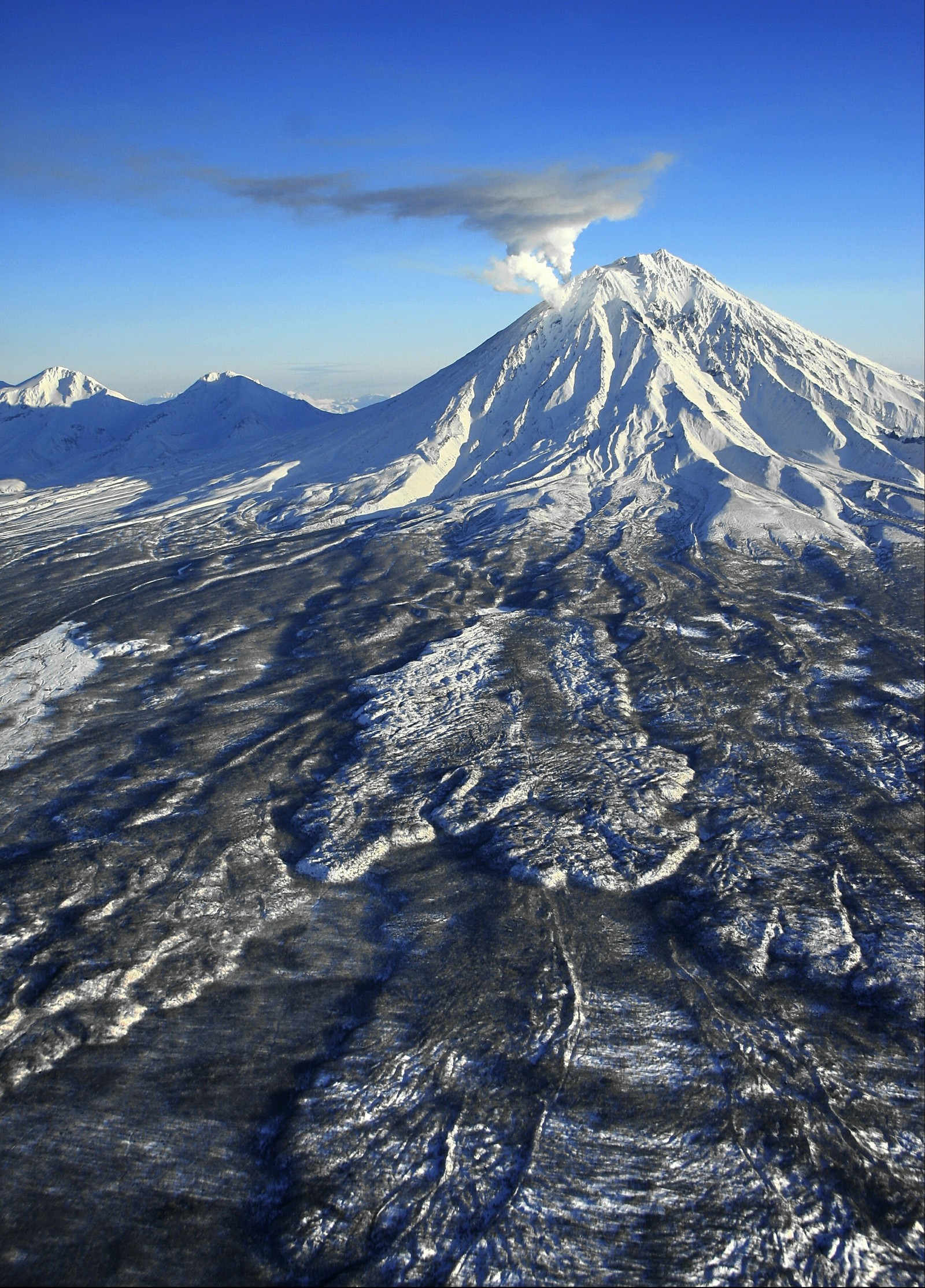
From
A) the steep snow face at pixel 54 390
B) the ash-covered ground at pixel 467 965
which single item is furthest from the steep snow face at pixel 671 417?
the steep snow face at pixel 54 390

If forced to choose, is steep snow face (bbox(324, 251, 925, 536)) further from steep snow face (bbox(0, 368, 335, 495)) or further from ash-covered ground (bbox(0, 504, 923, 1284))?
ash-covered ground (bbox(0, 504, 923, 1284))

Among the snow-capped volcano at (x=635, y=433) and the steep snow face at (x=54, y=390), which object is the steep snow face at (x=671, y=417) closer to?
the snow-capped volcano at (x=635, y=433)

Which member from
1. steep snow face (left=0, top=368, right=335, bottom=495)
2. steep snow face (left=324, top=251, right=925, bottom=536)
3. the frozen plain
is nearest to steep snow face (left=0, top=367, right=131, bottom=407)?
steep snow face (left=0, top=368, right=335, bottom=495)

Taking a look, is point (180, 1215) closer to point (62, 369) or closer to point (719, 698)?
point (719, 698)

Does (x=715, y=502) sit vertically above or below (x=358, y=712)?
above

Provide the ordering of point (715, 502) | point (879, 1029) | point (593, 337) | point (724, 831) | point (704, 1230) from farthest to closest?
point (593, 337), point (715, 502), point (724, 831), point (879, 1029), point (704, 1230)

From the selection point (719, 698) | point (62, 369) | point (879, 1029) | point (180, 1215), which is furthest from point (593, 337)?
point (62, 369)

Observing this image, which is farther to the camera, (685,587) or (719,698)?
(685,587)
